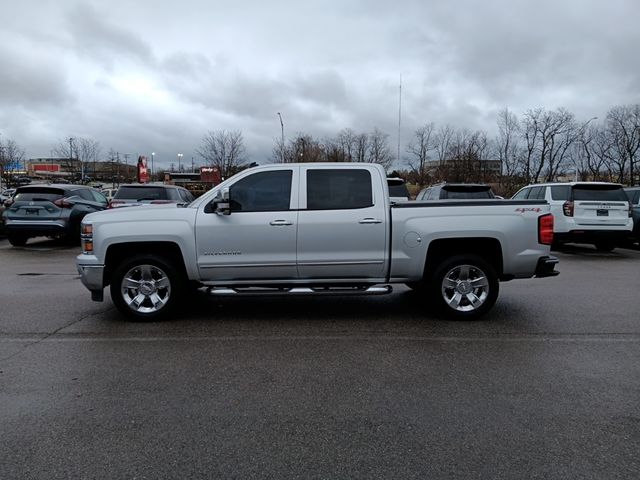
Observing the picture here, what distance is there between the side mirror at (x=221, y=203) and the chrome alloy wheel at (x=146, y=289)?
3.47 ft

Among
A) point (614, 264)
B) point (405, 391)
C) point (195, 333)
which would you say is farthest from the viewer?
point (614, 264)

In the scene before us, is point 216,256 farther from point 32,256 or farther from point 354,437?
point 32,256

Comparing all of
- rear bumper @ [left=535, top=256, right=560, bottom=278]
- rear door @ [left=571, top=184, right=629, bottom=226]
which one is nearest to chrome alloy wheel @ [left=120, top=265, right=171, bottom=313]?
rear bumper @ [left=535, top=256, right=560, bottom=278]

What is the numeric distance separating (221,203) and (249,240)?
56 centimetres

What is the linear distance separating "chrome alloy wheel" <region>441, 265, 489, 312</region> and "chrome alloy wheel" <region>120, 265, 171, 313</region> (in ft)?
11.5

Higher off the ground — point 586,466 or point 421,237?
point 421,237

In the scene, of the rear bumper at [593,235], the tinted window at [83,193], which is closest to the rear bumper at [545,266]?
the rear bumper at [593,235]

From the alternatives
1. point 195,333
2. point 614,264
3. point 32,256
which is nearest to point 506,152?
point 614,264

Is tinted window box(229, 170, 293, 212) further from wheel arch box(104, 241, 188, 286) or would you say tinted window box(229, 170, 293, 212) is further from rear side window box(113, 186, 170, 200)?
rear side window box(113, 186, 170, 200)

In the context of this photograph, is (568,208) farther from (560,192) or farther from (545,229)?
(545,229)

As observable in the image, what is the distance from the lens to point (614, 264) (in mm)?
11352

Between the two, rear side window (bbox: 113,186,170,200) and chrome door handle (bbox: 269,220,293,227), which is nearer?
chrome door handle (bbox: 269,220,293,227)

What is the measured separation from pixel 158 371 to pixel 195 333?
121cm

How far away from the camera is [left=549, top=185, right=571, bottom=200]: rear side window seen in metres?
13.0
